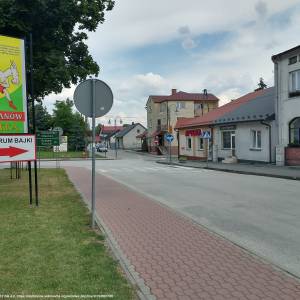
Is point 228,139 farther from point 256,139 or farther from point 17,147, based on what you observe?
point 17,147

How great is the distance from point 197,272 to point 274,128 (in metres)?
24.6

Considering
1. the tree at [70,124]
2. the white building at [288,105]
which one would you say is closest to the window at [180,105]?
the tree at [70,124]

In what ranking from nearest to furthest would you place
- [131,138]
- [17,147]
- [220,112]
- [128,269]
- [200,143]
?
[128,269], [17,147], [220,112], [200,143], [131,138]

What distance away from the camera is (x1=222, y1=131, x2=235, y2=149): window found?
34062mm

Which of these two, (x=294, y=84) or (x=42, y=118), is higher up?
(x=42, y=118)

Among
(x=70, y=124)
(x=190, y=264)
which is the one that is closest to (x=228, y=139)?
(x=190, y=264)

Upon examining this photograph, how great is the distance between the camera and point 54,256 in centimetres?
570

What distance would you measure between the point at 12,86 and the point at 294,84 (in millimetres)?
19729

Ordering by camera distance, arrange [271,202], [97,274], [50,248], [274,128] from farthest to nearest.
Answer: [274,128] → [271,202] → [50,248] → [97,274]

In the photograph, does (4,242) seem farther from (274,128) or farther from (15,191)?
(274,128)

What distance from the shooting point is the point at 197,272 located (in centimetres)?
514

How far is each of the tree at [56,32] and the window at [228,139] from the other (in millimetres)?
19471

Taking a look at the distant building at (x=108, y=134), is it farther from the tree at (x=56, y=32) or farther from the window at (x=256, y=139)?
the tree at (x=56, y=32)

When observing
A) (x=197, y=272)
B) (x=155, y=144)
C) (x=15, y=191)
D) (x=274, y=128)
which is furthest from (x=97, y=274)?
(x=155, y=144)
